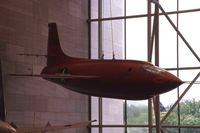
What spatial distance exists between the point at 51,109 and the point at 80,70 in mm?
6022

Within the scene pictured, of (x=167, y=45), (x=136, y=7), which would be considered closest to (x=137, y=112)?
(x=167, y=45)

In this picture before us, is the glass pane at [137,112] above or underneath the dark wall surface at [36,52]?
underneath

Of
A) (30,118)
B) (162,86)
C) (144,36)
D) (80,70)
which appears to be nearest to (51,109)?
(30,118)

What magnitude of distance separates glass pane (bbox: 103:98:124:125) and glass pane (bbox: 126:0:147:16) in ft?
12.0

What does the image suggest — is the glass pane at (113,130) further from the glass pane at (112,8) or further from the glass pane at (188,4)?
the glass pane at (188,4)

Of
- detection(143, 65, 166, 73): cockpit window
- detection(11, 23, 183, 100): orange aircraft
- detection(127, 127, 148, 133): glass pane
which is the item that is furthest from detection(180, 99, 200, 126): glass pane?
detection(143, 65, 166, 73): cockpit window

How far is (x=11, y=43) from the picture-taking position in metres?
15.8

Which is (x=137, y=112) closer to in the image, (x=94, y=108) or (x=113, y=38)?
(x=94, y=108)

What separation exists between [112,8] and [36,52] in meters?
4.65

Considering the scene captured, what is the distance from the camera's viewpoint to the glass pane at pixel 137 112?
754 inches

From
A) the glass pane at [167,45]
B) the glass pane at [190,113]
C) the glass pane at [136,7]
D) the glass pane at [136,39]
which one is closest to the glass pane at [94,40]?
the glass pane at [136,39]

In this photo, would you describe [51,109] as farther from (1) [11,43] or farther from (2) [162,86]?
(2) [162,86]

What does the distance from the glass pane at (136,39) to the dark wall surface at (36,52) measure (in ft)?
6.10

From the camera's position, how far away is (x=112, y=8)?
20219 millimetres
